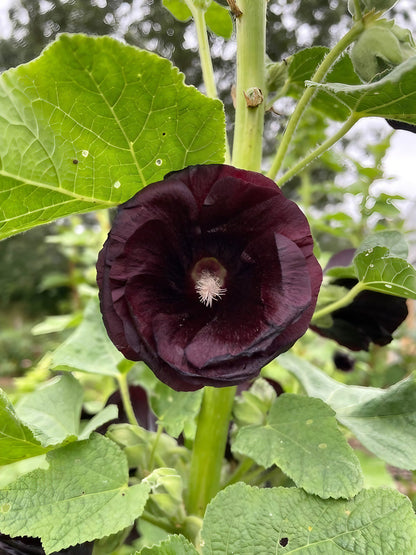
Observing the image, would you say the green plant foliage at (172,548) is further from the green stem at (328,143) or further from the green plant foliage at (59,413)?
the green stem at (328,143)

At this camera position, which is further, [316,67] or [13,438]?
[316,67]

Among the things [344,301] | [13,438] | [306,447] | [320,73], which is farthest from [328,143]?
[13,438]

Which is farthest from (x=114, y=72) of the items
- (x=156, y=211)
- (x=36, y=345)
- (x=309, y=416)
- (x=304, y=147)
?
Answer: (x=36, y=345)

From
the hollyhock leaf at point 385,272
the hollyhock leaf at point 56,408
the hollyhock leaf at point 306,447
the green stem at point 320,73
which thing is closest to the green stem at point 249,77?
the green stem at point 320,73

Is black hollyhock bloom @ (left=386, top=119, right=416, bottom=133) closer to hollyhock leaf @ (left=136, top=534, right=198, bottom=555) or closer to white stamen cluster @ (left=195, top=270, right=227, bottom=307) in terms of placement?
white stamen cluster @ (left=195, top=270, right=227, bottom=307)

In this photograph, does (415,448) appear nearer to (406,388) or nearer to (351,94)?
(406,388)

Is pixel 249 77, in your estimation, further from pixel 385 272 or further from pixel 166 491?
pixel 166 491

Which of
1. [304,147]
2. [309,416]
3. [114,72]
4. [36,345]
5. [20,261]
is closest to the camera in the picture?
[114,72]
